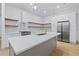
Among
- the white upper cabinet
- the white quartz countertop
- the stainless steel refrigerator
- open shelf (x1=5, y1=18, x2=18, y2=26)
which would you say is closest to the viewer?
the white quartz countertop

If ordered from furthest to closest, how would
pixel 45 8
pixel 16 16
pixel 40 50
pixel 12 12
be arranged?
pixel 45 8
pixel 16 16
pixel 12 12
pixel 40 50

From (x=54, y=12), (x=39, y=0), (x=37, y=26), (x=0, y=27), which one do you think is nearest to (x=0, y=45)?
(x=0, y=27)

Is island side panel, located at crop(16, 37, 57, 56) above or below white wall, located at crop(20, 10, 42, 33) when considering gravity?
below

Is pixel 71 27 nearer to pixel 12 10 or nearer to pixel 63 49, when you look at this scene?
pixel 63 49

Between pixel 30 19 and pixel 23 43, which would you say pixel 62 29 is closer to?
pixel 30 19

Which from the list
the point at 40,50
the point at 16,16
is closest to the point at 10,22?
the point at 16,16

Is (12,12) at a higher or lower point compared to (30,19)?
higher

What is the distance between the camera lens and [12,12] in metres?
Result: 2.43

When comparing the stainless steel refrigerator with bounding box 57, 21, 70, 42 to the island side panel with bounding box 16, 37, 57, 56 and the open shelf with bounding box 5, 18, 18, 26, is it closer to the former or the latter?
the island side panel with bounding box 16, 37, 57, 56

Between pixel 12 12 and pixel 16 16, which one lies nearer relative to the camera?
pixel 12 12

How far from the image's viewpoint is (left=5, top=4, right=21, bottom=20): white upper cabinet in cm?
227

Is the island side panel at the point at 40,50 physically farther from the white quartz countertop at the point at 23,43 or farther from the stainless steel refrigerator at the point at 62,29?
the stainless steel refrigerator at the point at 62,29

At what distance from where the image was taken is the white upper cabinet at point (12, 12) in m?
2.27

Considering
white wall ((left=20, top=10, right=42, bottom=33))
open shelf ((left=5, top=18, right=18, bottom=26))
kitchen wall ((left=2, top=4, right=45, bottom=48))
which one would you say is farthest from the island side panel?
open shelf ((left=5, top=18, right=18, bottom=26))
